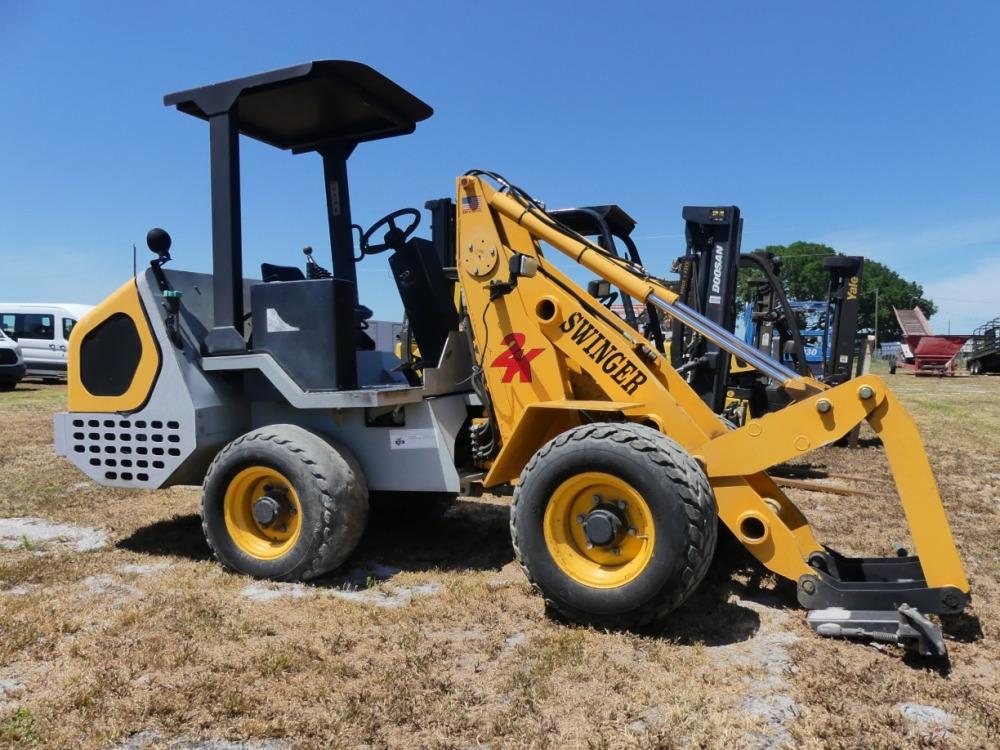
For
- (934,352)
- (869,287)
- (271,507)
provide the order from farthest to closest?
(869,287), (934,352), (271,507)

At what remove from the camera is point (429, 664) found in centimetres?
339

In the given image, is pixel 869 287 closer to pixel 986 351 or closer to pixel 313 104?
pixel 986 351

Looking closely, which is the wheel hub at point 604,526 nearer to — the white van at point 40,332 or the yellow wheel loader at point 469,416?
the yellow wheel loader at point 469,416

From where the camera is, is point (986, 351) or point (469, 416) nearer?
point (469, 416)

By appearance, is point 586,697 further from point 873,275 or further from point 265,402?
point 873,275

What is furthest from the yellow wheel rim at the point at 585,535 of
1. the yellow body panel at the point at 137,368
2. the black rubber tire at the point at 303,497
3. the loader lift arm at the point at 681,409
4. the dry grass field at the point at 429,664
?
the yellow body panel at the point at 137,368

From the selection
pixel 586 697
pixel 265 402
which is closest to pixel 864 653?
pixel 586 697

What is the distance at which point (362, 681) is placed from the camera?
3.21 metres


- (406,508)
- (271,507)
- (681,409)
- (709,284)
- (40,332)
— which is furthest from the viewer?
(40,332)

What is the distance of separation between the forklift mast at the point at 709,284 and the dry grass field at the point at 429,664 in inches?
103

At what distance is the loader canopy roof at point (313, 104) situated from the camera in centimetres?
475

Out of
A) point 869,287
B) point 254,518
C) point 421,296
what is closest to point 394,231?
point 421,296

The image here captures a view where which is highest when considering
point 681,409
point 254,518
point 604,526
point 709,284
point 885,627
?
point 709,284

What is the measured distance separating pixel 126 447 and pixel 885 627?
452 cm
